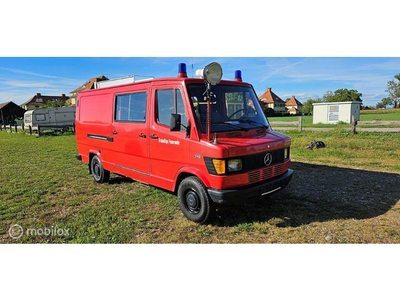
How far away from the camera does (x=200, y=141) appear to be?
4.16 meters

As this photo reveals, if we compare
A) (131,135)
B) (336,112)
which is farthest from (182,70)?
(336,112)

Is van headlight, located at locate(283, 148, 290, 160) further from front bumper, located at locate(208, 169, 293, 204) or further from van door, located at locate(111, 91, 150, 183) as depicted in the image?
van door, located at locate(111, 91, 150, 183)

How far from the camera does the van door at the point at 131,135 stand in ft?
17.4

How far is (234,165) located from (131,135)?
8.26 ft

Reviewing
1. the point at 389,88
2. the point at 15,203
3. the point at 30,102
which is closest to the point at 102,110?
the point at 15,203

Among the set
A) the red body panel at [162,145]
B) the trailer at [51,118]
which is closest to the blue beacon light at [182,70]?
the red body panel at [162,145]

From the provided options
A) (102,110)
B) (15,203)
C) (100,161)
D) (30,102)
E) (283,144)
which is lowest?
(15,203)

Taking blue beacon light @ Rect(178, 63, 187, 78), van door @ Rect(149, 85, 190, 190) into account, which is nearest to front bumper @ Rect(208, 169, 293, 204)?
van door @ Rect(149, 85, 190, 190)

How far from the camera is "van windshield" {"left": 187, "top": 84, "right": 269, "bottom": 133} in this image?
445cm

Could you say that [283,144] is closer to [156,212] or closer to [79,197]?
[156,212]

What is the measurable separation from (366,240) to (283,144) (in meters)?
1.90

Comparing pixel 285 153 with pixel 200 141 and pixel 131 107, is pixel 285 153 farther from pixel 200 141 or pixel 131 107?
pixel 131 107

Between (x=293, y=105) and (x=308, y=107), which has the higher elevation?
(x=293, y=105)

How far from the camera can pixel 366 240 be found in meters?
3.82
